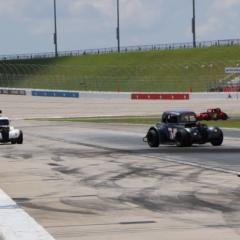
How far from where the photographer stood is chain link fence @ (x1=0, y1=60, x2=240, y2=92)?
81.7 m

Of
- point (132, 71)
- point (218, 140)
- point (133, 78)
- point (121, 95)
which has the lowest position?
point (218, 140)

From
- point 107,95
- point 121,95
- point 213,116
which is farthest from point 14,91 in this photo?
point 213,116

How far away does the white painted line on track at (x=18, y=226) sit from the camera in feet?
25.1

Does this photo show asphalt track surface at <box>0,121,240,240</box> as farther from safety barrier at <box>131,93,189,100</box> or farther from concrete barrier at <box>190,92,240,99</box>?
safety barrier at <box>131,93,189,100</box>

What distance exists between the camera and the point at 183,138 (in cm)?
2353

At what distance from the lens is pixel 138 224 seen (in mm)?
8992

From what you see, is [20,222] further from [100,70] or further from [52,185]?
[100,70]

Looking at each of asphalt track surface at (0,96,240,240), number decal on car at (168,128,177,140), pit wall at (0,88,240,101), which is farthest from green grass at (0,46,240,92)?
asphalt track surface at (0,96,240,240)

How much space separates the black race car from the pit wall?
5001 centimetres

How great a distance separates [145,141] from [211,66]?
202 feet

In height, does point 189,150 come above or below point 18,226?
below

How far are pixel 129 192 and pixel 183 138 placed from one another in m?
11.5

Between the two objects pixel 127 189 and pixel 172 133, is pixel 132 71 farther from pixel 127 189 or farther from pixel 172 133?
pixel 127 189

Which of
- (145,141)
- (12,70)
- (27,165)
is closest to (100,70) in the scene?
(12,70)
